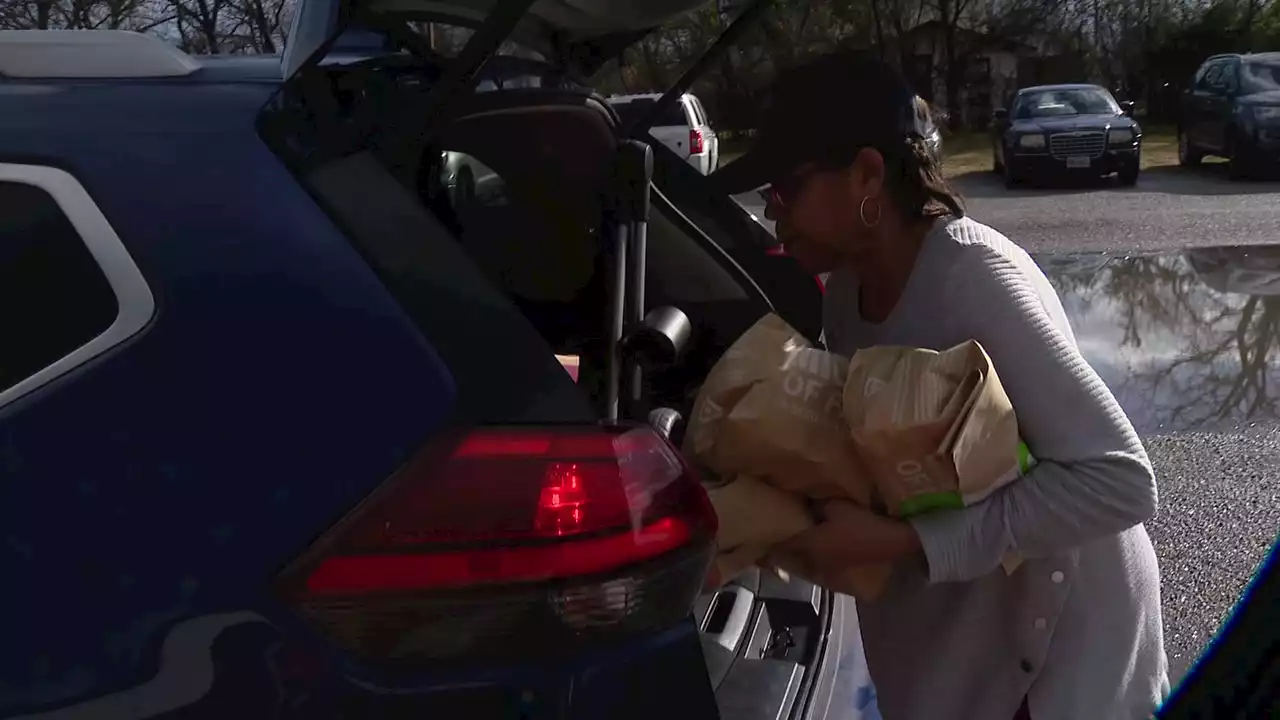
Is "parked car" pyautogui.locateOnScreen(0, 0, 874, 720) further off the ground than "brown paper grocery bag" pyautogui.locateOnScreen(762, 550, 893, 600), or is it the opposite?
"parked car" pyautogui.locateOnScreen(0, 0, 874, 720)

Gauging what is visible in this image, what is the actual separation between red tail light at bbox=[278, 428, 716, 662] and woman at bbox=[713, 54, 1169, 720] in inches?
12.8

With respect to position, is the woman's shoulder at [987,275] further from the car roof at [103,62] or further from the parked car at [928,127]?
the car roof at [103,62]

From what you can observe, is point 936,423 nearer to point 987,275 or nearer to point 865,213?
point 987,275

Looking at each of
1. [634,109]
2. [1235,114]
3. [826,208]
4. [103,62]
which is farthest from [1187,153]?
[103,62]

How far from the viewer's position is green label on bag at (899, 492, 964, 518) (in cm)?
162

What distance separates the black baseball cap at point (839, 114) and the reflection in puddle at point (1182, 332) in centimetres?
422

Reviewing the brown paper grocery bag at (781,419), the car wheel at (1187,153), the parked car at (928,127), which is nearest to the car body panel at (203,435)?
the brown paper grocery bag at (781,419)

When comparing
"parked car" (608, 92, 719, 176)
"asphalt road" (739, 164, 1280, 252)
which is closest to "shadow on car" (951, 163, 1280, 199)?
"asphalt road" (739, 164, 1280, 252)

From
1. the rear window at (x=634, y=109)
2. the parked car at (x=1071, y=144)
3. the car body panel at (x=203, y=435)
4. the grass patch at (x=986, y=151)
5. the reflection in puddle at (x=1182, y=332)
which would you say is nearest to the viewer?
the car body panel at (x=203, y=435)

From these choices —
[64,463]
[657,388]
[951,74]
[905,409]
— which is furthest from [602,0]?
[951,74]

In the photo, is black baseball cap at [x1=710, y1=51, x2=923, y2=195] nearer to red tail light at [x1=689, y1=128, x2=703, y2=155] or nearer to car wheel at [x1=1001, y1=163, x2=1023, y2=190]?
red tail light at [x1=689, y1=128, x2=703, y2=155]

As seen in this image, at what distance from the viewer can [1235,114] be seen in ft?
54.8

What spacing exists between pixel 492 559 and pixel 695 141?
593 inches

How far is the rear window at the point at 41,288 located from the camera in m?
1.54
